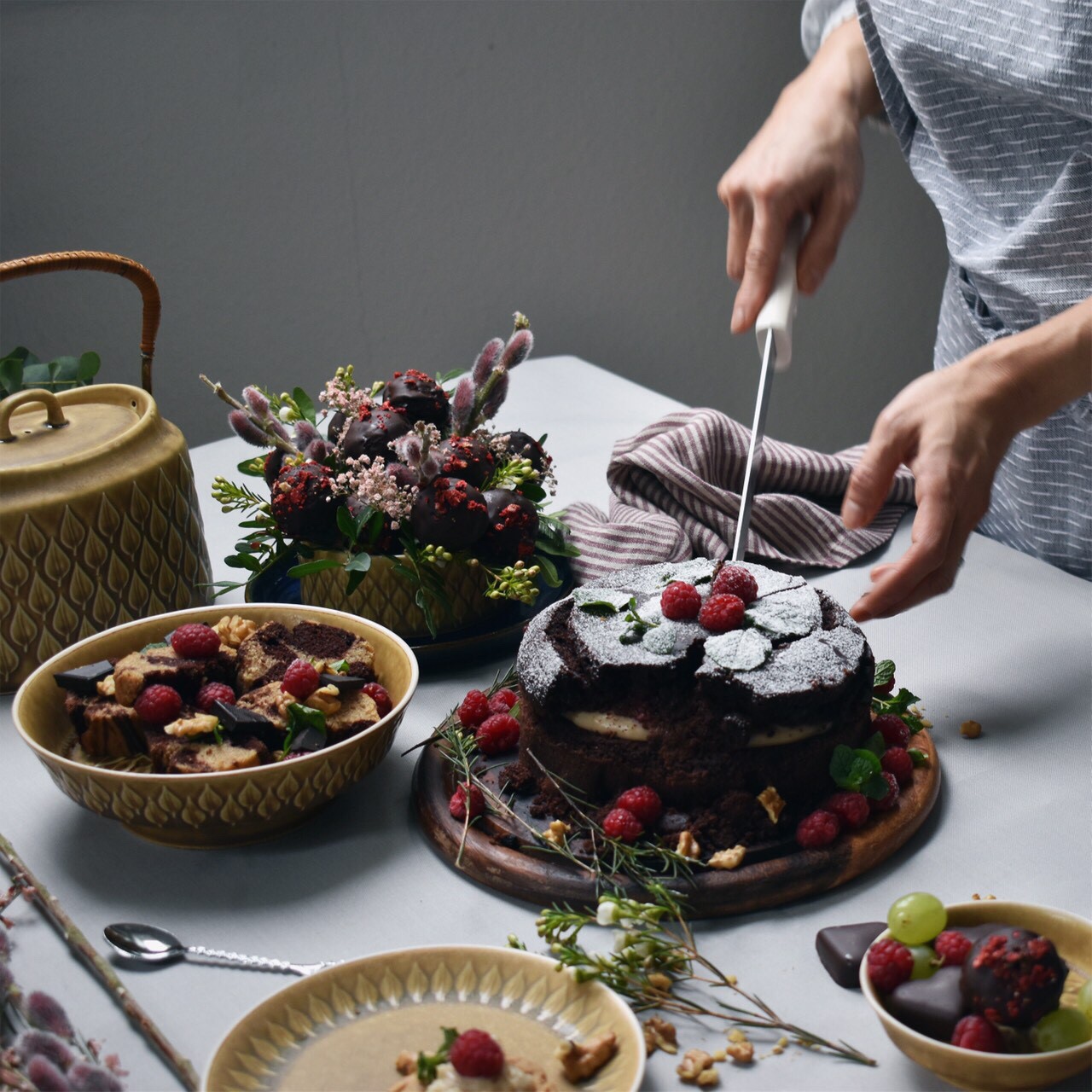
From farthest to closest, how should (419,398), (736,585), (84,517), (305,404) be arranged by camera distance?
1. (305,404)
2. (419,398)
3. (84,517)
4. (736,585)

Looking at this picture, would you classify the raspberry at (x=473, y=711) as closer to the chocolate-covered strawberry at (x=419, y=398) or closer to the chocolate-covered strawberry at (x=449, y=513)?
the chocolate-covered strawberry at (x=449, y=513)

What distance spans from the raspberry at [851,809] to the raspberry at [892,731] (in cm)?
10

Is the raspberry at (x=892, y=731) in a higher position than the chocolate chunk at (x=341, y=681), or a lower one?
lower

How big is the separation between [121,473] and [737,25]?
252 cm

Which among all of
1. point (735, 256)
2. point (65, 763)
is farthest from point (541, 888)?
point (735, 256)

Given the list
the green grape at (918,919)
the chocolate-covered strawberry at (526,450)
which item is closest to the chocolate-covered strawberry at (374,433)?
the chocolate-covered strawberry at (526,450)

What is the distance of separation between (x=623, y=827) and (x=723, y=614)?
19 cm

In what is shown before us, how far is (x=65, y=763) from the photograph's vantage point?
933 millimetres

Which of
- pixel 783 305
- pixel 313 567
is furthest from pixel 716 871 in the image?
pixel 783 305

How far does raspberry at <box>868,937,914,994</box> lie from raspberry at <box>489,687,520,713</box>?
44 centimetres

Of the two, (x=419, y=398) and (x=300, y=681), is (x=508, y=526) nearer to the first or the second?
(x=419, y=398)

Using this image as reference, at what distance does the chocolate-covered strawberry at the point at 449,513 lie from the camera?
46.1 inches

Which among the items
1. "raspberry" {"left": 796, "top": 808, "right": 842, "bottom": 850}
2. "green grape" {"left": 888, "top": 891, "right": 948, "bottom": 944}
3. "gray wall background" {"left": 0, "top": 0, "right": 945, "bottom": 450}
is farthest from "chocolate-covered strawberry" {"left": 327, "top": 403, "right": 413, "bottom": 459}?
"gray wall background" {"left": 0, "top": 0, "right": 945, "bottom": 450}

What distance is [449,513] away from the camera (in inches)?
46.1
